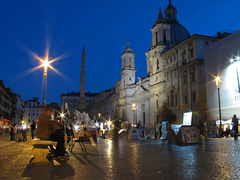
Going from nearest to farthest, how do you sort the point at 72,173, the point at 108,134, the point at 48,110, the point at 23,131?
the point at 72,173
the point at 48,110
the point at 23,131
the point at 108,134

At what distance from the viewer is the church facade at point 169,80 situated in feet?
→ 131

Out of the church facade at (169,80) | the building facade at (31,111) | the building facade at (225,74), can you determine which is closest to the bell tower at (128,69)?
the church facade at (169,80)

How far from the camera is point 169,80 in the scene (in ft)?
154

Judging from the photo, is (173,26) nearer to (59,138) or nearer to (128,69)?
(128,69)

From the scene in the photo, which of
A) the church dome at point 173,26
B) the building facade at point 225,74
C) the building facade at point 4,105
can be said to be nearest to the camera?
the building facade at point 225,74

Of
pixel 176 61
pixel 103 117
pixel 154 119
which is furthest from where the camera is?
pixel 103 117

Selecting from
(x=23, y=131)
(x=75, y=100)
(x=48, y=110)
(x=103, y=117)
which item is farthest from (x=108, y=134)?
(x=75, y=100)

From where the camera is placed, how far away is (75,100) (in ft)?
403

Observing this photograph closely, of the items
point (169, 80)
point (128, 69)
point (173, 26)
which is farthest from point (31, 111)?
point (169, 80)

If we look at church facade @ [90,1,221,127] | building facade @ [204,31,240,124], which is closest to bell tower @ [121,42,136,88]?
church facade @ [90,1,221,127]

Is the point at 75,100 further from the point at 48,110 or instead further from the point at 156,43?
the point at 48,110

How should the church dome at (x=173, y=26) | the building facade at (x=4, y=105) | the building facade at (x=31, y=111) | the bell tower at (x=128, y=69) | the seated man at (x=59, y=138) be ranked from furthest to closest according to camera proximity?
the building facade at (x=31, y=111), the bell tower at (x=128, y=69), the building facade at (x=4, y=105), the church dome at (x=173, y=26), the seated man at (x=59, y=138)

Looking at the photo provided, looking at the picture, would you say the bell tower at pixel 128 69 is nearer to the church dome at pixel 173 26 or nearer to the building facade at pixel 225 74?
the church dome at pixel 173 26

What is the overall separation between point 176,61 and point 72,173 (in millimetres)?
41603
